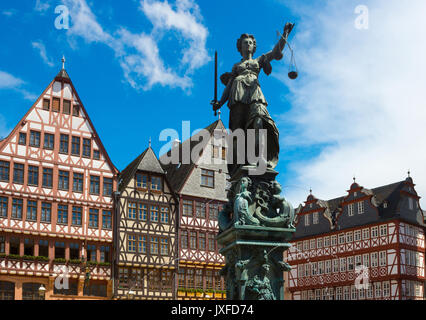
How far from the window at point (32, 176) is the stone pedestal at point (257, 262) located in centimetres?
3159

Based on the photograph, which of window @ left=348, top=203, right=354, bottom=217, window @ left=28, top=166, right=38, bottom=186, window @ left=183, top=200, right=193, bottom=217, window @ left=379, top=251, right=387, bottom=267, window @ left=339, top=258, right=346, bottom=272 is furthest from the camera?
window @ left=348, top=203, right=354, bottom=217

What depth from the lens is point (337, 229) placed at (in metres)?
54.5

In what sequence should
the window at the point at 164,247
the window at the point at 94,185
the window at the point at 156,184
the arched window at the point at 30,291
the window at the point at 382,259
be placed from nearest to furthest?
the arched window at the point at 30,291 → the window at the point at 94,185 → the window at the point at 164,247 → the window at the point at 156,184 → the window at the point at 382,259

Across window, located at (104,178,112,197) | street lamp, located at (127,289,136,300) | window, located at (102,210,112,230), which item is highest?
window, located at (104,178,112,197)

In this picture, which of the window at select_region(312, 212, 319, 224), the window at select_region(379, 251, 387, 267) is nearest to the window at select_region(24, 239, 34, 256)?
the window at select_region(379, 251, 387, 267)

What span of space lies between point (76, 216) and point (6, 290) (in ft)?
19.1

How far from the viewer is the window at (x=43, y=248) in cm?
3781

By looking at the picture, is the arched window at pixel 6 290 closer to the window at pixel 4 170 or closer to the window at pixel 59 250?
the window at pixel 59 250

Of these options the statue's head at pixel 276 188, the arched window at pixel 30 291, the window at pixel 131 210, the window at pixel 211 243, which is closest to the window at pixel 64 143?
the window at pixel 131 210

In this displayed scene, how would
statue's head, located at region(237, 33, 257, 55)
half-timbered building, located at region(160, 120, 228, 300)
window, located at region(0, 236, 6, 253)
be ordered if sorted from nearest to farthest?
statue's head, located at region(237, 33, 257, 55) < window, located at region(0, 236, 6, 253) < half-timbered building, located at region(160, 120, 228, 300)

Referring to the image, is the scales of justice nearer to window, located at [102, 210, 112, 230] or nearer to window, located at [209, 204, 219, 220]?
window, located at [102, 210, 112, 230]

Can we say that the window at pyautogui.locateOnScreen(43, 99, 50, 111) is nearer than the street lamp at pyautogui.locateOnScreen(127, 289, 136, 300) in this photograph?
No

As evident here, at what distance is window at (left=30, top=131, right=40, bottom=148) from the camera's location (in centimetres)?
3872

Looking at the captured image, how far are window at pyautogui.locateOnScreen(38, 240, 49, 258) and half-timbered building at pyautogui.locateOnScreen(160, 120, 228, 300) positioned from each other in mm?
8758
